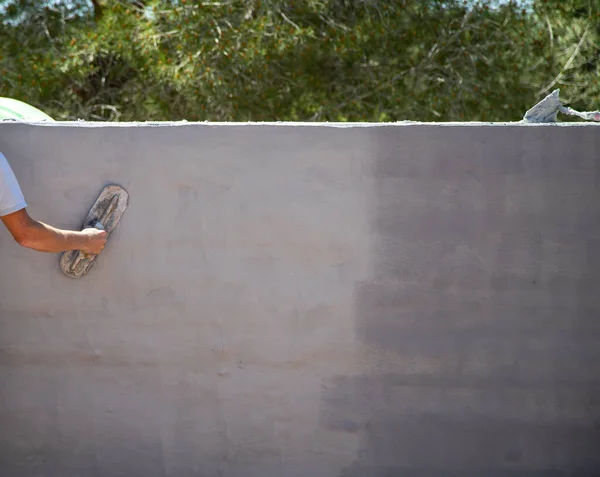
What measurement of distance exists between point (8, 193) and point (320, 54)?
8153 mm

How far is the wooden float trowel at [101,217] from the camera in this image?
3467 millimetres

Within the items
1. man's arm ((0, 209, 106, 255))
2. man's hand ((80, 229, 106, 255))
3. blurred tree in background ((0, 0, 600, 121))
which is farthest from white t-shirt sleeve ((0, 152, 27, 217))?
blurred tree in background ((0, 0, 600, 121))

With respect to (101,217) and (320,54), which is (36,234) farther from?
(320,54)

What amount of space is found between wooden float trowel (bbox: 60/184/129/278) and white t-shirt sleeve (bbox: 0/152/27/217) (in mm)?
394

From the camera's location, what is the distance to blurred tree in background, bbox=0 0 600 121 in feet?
32.2

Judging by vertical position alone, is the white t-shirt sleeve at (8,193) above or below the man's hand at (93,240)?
above

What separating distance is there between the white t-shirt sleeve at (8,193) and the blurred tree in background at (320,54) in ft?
22.2

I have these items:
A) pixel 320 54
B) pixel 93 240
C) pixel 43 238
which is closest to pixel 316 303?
pixel 93 240

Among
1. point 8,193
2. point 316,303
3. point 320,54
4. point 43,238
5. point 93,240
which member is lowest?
point 320,54

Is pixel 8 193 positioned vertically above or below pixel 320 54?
above

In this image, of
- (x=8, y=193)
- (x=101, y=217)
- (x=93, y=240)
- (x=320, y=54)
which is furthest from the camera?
(x=320, y=54)

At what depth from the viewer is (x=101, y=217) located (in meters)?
3.46

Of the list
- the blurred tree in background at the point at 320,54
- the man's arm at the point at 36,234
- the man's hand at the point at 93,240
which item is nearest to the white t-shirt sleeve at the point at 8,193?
the man's arm at the point at 36,234

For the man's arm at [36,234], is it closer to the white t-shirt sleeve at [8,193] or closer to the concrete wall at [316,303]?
the white t-shirt sleeve at [8,193]
